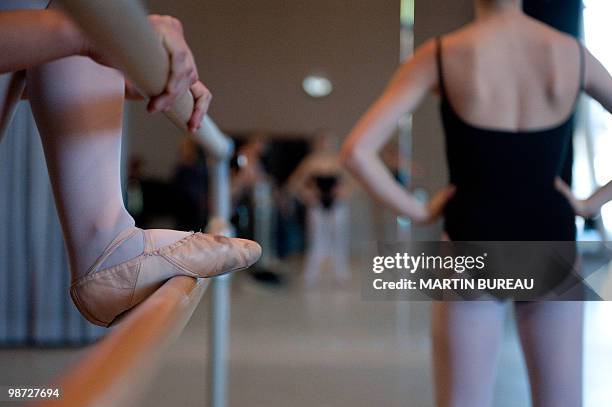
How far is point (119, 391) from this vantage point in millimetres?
192

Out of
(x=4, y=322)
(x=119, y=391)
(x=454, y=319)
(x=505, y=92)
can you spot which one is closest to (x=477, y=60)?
(x=505, y=92)

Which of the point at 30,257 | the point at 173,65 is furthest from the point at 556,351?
the point at 30,257

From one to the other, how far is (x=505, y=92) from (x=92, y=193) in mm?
577

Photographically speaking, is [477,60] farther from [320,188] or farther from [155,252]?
[320,188]

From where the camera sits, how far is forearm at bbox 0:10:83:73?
394mm

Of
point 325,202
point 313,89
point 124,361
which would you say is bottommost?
point 124,361

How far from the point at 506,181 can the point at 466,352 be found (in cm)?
22

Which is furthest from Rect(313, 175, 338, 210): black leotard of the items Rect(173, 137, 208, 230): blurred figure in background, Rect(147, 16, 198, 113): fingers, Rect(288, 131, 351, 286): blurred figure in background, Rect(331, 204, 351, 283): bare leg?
Rect(147, 16, 198, 113): fingers

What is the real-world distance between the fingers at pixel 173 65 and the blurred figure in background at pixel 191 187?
3.34 m

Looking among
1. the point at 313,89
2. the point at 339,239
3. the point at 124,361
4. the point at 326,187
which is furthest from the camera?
the point at 339,239

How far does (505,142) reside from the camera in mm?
888

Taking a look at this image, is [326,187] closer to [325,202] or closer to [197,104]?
[325,202]

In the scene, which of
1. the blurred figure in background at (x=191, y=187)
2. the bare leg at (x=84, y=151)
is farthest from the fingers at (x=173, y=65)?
the blurred figure in background at (x=191, y=187)

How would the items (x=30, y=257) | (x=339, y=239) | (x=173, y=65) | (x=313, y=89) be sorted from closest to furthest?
(x=173, y=65) < (x=30, y=257) < (x=313, y=89) < (x=339, y=239)
